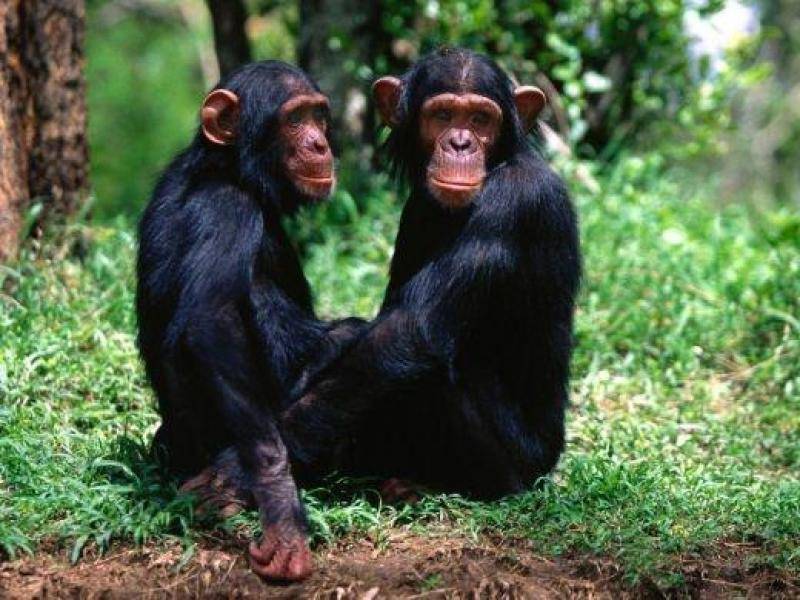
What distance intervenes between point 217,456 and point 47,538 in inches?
27.4

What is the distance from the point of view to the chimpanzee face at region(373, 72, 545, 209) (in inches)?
204

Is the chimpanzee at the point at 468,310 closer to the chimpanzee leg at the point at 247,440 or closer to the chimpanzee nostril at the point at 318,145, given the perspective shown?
the chimpanzee leg at the point at 247,440

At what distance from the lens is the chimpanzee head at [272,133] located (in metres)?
5.12

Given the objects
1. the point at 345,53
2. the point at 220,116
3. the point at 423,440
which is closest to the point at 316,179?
the point at 220,116

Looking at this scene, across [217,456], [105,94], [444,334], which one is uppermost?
[444,334]

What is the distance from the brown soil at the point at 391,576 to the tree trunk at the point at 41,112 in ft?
9.53

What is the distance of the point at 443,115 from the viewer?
537 cm

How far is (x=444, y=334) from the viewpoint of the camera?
5.07 metres

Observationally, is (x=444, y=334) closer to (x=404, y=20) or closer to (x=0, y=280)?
(x=0, y=280)

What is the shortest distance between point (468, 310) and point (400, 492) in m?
0.78

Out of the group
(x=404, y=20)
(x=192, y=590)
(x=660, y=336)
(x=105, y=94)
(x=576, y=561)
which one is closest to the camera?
(x=192, y=590)

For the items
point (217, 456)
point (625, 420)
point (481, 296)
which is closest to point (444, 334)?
point (481, 296)

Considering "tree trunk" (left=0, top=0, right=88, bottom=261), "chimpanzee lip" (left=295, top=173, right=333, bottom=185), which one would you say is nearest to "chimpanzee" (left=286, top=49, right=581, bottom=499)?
"chimpanzee lip" (left=295, top=173, right=333, bottom=185)

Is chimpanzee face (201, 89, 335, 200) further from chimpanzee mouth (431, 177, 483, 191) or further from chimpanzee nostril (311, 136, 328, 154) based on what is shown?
chimpanzee mouth (431, 177, 483, 191)
